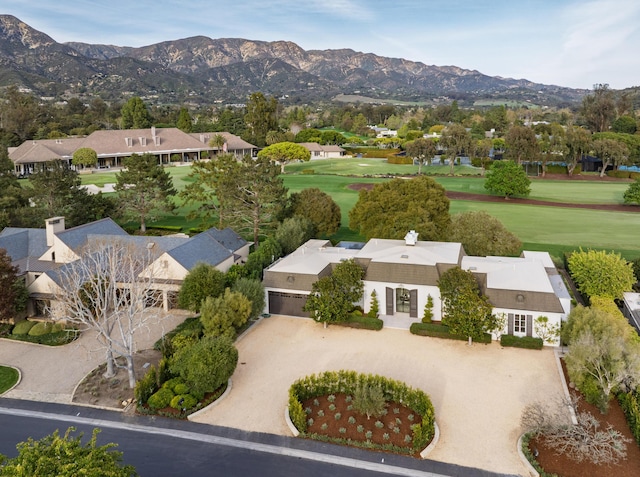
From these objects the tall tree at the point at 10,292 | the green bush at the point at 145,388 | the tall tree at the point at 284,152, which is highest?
the tall tree at the point at 284,152

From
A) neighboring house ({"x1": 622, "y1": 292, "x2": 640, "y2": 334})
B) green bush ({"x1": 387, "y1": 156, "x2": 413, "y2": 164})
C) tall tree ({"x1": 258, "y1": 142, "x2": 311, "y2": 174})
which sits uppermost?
tall tree ({"x1": 258, "y1": 142, "x2": 311, "y2": 174})

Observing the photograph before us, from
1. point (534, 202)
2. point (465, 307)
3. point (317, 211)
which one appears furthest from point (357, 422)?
point (534, 202)

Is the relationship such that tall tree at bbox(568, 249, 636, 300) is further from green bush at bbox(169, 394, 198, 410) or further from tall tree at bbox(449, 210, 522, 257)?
green bush at bbox(169, 394, 198, 410)

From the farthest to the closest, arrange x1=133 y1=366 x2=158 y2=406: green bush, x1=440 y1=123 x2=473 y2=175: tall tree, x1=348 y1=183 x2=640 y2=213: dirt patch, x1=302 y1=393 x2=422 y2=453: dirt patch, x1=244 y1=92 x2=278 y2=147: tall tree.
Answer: x1=244 y1=92 x2=278 y2=147: tall tree, x1=440 y1=123 x2=473 y2=175: tall tree, x1=348 y1=183 x2=640 y2=213: dirt patch, x1=133 y1=366 x2=158 y2=406: green bush, x1=302 y1=393 x2=422 y2=453: dirt patch

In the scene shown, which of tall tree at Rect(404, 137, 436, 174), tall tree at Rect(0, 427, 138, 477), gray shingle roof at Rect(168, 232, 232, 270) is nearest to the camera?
tall tree at Rect(0, 427, 138, 477)

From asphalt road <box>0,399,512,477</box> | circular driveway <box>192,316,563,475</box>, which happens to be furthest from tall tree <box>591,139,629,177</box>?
asphalt road <box>0,399,512,477</box>

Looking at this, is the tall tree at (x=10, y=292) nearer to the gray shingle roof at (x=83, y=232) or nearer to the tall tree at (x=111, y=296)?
the tall tree at (x=111, y=296)

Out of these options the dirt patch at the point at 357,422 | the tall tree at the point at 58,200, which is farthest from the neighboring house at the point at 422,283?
the tall tree at the point at 58,200
